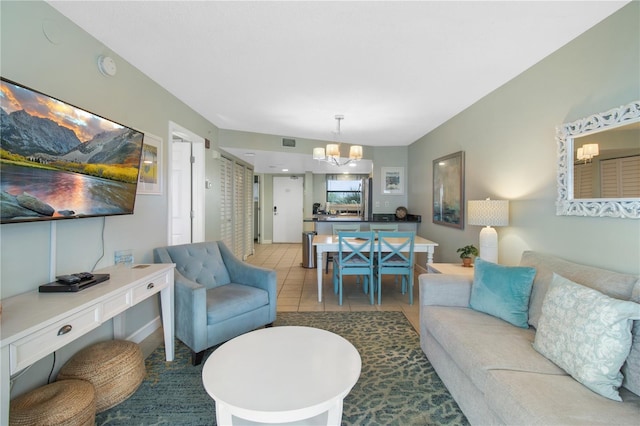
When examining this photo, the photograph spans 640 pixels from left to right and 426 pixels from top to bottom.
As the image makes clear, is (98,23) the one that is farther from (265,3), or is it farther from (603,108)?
(603,108)

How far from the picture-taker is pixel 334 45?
79.7 inches

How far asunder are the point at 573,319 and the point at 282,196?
7.47 m

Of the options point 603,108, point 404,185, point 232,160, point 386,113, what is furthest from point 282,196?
point 603,108

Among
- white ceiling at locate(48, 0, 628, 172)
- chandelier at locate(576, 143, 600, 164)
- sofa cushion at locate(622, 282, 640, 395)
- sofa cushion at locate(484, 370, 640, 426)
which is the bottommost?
sofa cushion at locate(484, 370, 640, 426)

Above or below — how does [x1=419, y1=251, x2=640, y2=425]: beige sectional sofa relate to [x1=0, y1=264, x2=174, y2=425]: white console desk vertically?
below

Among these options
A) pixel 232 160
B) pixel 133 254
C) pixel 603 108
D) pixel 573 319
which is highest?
pixel 232 160

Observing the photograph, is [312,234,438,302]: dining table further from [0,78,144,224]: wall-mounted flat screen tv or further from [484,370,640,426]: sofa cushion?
[484,370,640,426]: sofa cushion

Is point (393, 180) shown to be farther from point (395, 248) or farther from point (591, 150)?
point (591, 150)

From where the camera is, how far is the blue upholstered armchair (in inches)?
81.2

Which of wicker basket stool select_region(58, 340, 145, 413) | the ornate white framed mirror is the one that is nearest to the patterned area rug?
wicker basket stool select_region(58, 340, 145, 413)

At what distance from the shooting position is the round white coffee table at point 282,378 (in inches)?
44.5

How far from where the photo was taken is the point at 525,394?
1.14 metres

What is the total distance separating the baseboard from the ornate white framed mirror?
3496 millimetres

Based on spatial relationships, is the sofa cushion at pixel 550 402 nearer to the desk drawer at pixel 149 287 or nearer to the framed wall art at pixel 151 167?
the desk drawer at pixel 149 287
